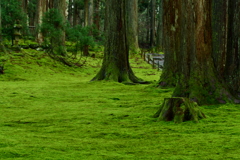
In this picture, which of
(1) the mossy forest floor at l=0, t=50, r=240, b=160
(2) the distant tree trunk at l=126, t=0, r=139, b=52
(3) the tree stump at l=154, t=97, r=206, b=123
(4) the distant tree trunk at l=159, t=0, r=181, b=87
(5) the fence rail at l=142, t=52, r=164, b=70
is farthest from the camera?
(2) the distant tree trunk at l=126, t=0, r=139, b=52

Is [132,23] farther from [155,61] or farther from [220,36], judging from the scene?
[220,36]

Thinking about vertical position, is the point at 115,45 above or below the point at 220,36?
below

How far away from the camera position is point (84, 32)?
19875 millimetres

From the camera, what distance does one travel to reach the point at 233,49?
7883 millimetres

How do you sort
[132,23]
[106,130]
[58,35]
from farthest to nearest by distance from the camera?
1. [132,23]
2. [58,35]
3. [106,130]

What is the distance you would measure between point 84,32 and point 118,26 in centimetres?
672

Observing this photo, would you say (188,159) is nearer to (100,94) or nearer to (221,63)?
(221,63)

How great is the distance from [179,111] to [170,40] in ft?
18.1

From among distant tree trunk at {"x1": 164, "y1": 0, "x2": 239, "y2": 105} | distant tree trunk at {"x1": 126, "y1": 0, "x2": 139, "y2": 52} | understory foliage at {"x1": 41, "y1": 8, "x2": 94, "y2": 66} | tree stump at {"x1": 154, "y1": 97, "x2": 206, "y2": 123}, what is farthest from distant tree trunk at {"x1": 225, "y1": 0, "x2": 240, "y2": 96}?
distant tree trunk at {"x1": 126, "y1": 0, "x2": 139, "y2": 52}

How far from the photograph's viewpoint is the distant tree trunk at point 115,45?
13.3 metres

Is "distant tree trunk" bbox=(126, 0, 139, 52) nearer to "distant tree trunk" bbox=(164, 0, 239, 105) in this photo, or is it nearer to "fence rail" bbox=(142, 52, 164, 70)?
"fence rail" bbox=(142, 52, 164, 70)

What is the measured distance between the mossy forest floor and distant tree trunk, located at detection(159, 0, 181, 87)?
86 cm

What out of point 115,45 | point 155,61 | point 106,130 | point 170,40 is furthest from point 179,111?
point 155,61

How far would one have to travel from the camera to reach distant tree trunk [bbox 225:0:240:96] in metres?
7.80
